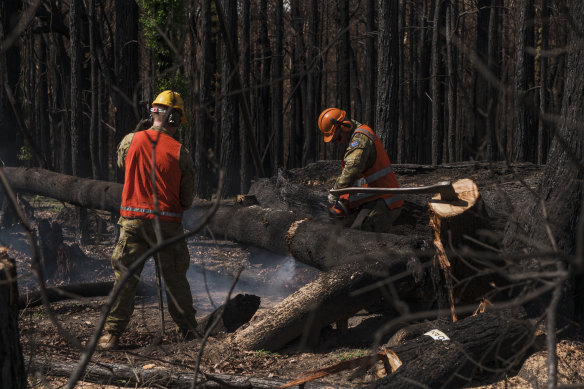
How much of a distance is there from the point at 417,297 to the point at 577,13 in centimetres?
266

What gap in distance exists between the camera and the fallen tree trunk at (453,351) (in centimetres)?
395

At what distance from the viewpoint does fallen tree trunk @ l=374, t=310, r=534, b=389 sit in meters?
3.95

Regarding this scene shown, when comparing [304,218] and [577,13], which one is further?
[304,218]

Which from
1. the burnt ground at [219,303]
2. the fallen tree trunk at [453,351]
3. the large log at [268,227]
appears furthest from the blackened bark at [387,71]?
the fallen tree trunk at [453,351]

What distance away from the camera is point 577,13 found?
4.62 meters

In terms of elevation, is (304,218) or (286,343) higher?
(304,218)

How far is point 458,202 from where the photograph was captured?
502 cm

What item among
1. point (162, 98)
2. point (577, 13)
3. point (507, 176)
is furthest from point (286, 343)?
point (507, 176)

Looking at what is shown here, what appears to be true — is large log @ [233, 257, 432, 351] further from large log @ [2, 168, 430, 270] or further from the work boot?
the work boot

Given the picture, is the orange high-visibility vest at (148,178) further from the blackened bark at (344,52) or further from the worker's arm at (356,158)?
the blackened bark at (344,52)

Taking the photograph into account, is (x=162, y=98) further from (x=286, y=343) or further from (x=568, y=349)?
(x=568, y=349)

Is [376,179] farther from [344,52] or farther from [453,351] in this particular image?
[344,52]

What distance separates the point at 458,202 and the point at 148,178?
266cm

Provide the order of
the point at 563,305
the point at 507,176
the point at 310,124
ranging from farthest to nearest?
the point at 310,124 < the point at 507,176 < the point at 563,305
